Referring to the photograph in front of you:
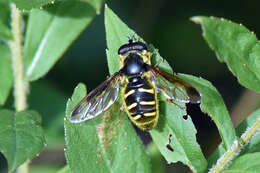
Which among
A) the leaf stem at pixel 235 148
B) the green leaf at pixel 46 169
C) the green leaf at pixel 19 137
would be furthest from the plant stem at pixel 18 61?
the leaf stem at pixel 235 148

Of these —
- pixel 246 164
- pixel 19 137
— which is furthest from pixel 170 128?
pixel 19 137

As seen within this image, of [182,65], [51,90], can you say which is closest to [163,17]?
[182,65]

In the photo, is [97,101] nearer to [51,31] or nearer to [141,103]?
[141,103]

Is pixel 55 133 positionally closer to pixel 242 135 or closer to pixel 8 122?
pixel 8 122

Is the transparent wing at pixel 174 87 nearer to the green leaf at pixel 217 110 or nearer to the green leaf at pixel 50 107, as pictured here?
the green leaf at pixel 217 110

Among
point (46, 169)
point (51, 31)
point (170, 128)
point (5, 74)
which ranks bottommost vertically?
point (46, 169)

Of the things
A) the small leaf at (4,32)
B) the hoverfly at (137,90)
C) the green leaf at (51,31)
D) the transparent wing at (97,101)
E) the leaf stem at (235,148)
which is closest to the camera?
the leaf stem at (235,148)

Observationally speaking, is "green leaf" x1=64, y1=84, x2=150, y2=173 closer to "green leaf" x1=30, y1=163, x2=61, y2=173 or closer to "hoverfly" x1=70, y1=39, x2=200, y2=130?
"hoverfly" x1=70, y1=39, x2=200, y2=130
